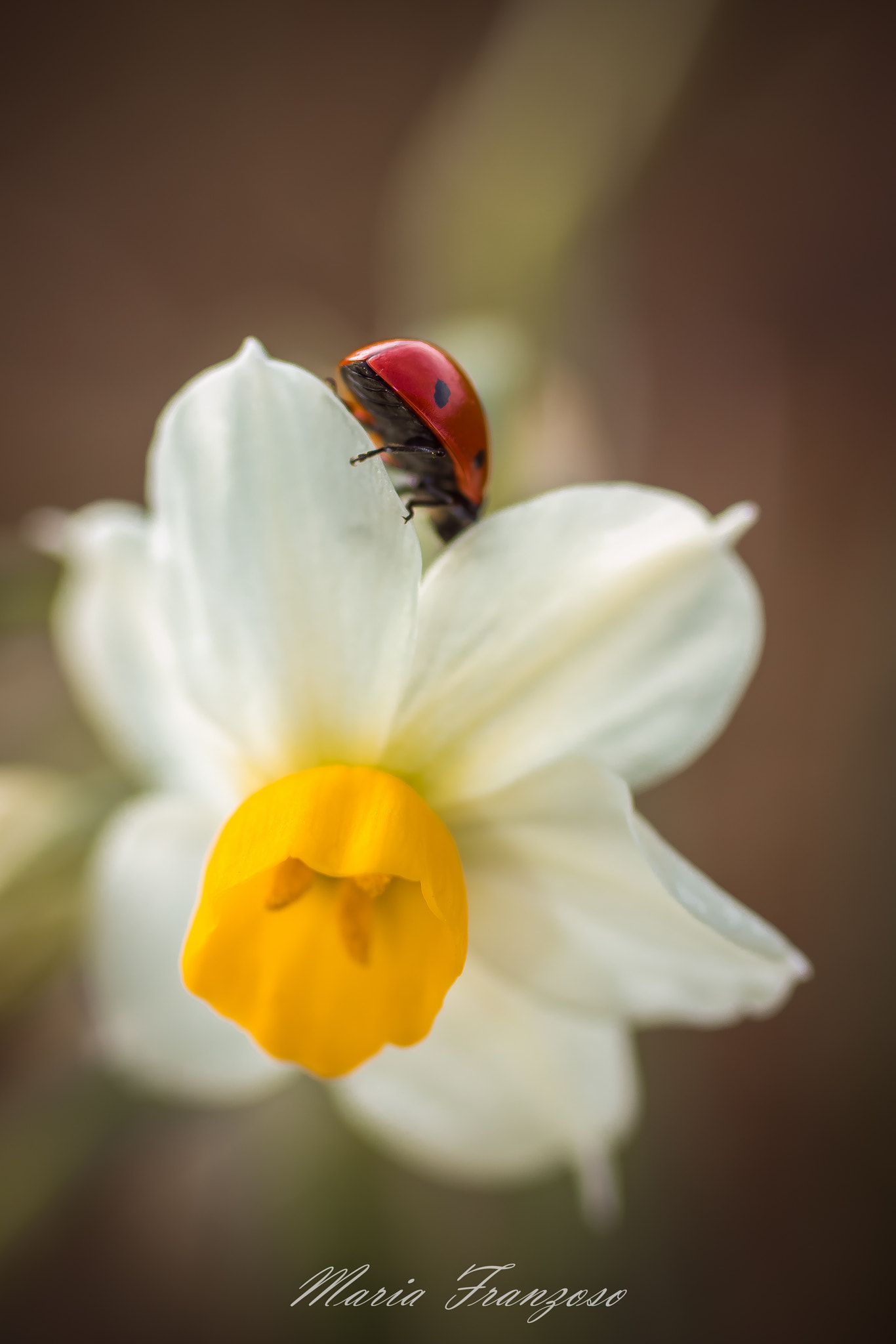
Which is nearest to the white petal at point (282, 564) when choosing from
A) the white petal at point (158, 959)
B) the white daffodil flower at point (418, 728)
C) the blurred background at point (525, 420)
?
the white daffodil flower at point (418, 728)

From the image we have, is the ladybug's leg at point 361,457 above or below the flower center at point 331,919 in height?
above

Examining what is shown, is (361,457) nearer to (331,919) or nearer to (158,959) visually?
(331,919)

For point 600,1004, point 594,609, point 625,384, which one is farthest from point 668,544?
point 625,384

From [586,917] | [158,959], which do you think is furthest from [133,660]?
[586,917]

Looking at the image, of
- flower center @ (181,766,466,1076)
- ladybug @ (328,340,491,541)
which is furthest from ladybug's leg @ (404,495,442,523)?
flower center @ (181,766,466,1076)

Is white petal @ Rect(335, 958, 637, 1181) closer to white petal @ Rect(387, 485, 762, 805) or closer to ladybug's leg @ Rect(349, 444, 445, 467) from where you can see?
white petal @ Rect(387, 485, 762, 805)

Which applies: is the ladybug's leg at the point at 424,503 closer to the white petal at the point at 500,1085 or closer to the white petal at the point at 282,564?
the white petal at the point at 282,564
